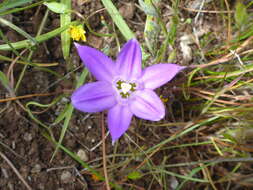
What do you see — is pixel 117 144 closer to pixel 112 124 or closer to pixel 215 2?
pixel 112 124

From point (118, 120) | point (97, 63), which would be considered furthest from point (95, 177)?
Answer: point (97, 63)

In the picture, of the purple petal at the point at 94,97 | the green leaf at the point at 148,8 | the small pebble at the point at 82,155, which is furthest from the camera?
the small pebble at the point at 82,155

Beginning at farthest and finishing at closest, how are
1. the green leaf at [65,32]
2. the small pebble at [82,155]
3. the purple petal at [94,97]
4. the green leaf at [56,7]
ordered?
the small pebble at [82,155] → the green leaf at [65,32] → the green leaf at [56,7] → the purple petal at [94,97]

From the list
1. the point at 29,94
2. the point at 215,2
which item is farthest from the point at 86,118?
the point at 215,2

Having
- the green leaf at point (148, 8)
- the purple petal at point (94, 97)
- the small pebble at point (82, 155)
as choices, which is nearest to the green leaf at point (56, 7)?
the green leaf at point (148, 8)

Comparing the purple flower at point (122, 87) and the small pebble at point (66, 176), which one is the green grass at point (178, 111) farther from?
the purple flower at point (122, 87)

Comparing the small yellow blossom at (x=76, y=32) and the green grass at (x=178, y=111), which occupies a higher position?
the small yellow blossom at (x=76, y=32)

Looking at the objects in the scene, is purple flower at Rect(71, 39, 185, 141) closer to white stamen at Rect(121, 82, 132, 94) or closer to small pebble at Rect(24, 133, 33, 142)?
white stamen at Rect(121, 82, 132, 94)
